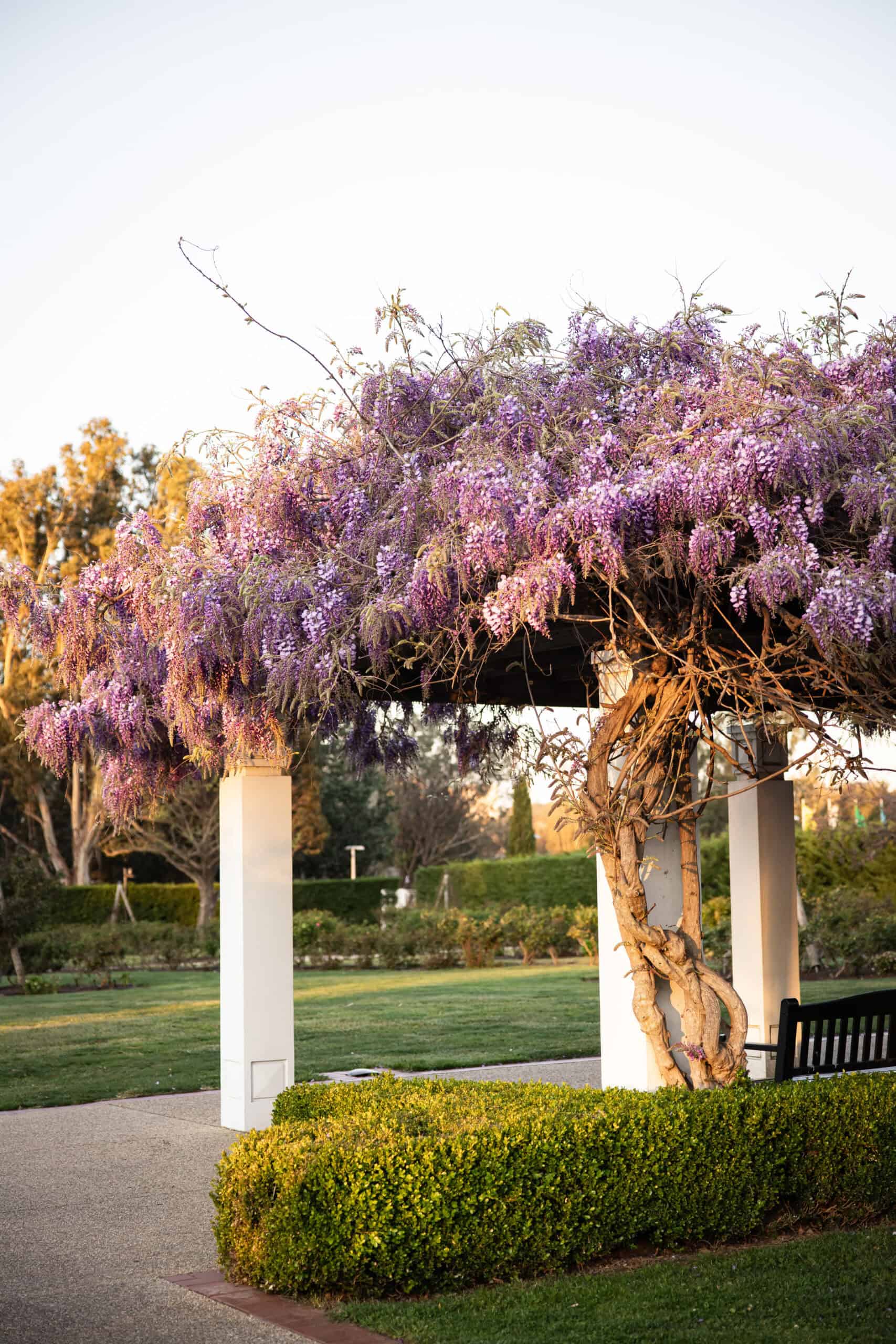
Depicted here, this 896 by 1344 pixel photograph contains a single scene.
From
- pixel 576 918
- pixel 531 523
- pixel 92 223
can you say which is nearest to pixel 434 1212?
pixel 531 523

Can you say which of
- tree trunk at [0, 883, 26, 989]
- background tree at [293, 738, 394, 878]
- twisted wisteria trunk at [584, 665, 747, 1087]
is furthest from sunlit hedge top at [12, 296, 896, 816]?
background tree at [293, 738, 394, 878]

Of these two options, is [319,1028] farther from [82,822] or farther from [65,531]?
[65,531]

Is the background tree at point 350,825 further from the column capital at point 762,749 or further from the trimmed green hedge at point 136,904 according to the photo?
the column capital at point 762,749

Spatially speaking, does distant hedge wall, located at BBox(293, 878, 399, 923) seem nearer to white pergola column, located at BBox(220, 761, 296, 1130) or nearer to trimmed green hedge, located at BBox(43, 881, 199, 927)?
trimmed green hedge, located at BBox(43, 881, 199, 927)

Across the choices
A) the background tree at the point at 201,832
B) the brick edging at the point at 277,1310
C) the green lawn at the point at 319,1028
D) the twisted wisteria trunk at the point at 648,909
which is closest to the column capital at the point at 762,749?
the twisted wisteria trunk at the point at 648,909

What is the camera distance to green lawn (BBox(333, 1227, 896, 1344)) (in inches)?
147

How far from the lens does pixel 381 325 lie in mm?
5746

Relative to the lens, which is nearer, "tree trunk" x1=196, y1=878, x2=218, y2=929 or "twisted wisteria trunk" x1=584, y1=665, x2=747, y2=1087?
"twisted wisteria trunk" x1=584, y1=665, x2=747, y2=1087

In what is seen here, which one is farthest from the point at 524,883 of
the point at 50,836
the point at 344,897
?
the point at 50,836

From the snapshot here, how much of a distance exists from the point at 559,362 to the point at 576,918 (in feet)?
54.1

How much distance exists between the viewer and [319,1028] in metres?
13.1

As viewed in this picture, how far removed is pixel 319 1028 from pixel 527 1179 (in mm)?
9133

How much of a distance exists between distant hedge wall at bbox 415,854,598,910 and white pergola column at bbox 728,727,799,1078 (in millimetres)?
16854

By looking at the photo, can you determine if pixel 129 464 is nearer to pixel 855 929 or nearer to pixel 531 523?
pixel 855 929
